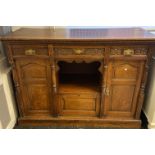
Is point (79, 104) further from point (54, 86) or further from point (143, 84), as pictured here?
point (143, 84)

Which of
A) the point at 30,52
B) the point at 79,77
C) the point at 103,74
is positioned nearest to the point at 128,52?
the point at 103,74

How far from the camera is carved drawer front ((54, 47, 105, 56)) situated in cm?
136

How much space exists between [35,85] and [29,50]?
39 cm

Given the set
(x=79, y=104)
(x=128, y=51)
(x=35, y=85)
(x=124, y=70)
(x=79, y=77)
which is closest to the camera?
(x=128, y=51)

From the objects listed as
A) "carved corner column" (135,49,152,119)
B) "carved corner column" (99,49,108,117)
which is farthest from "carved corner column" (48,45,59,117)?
"carved corner column" (135,49,152,119)

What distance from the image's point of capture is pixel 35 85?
1.57 metres

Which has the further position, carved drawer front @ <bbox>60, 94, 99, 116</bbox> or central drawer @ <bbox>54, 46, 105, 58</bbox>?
carved drawer front @ <bbox>60, 94, 99, 116</bbox>

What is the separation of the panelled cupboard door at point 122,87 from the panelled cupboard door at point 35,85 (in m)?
0.64

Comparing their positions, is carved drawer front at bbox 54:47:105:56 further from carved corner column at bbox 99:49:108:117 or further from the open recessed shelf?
the open recessed shelf

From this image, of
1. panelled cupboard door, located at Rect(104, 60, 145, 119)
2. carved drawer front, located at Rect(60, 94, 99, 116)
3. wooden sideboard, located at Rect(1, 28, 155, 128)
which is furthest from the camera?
carved drawer front, located at Rect(60, 94, 99, 116)
